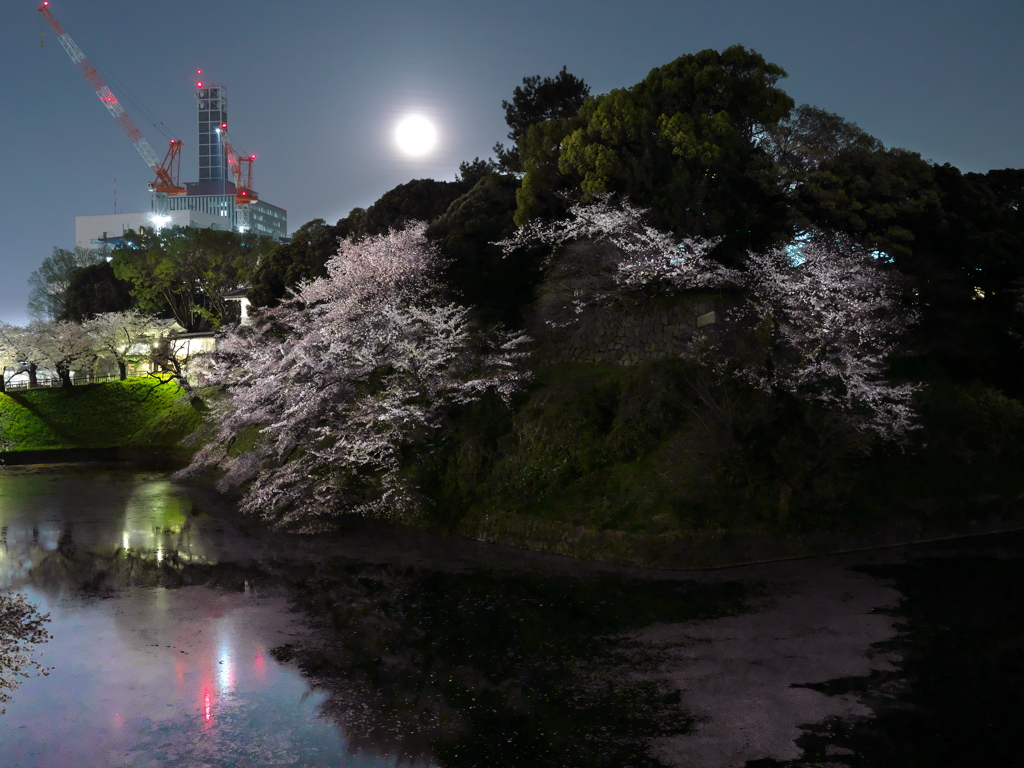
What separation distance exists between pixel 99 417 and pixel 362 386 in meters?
22.0

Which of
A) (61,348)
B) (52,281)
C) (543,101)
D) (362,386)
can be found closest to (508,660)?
(362,386)

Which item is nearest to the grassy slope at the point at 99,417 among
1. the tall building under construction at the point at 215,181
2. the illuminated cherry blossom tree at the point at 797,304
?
the illuminated cherry blossom tree at the point at 797,304

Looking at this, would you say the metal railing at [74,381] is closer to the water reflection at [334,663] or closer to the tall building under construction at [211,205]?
the water reflection at [334,663]

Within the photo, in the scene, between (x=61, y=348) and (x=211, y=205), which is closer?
(x=61, y=348)

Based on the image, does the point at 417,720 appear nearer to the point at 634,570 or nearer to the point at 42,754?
the point at 42,754

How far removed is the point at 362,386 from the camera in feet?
59.7

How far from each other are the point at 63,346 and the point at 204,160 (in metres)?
157

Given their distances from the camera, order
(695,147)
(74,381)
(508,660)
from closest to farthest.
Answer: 1. (508,660)
2. (695,147)
3. (74,381)

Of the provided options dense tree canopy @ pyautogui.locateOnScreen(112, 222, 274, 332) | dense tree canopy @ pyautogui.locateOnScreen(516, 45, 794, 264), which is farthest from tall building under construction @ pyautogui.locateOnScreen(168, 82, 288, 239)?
dense tree canopy @ pyautogui.locateOnScreen(516, 45, 794, 264)

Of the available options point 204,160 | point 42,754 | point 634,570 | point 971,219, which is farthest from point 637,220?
point 204,160

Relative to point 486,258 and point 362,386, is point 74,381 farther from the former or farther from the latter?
point 486,258

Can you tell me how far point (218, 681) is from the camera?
7.58 metres

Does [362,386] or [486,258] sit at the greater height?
[486,258]

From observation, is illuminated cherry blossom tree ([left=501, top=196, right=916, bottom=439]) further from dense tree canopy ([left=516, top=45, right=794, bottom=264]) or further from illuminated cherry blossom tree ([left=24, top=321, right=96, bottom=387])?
illuminated cherry blossom tree ([left=24, top=321, right=96, bottom=387])
